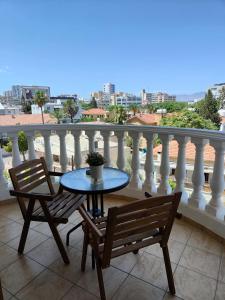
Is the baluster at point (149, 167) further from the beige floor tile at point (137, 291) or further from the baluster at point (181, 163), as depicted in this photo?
the beige floor tile at point (137, 291)

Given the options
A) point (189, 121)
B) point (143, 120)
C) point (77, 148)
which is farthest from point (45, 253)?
point (143, 120)

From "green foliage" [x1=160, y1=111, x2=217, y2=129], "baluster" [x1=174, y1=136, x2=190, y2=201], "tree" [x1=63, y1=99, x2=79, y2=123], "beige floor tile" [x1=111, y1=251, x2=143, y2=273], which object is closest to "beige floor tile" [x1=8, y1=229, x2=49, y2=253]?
"beige floor tile" [x1=111, y1=251, x2=143, y2=273]

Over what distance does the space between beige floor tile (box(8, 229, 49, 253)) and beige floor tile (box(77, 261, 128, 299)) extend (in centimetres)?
58

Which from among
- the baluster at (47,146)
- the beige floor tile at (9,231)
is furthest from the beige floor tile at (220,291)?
the baluster at (47,146)

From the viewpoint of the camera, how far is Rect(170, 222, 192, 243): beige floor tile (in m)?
1.93

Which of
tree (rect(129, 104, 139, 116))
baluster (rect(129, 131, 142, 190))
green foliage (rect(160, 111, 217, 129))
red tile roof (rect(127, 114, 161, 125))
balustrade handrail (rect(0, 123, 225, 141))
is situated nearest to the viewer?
balustrade handrail (rect(0, 123, 225, 141))

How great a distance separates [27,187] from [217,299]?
1665 millimetres

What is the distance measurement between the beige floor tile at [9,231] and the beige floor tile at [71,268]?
0.61m

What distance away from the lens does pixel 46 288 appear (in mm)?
1416

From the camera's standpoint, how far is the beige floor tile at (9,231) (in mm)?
1963

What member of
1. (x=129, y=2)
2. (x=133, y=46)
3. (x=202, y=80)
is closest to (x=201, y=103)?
(x=202, y=80)

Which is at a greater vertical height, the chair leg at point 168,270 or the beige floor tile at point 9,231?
the chair leg at point 168,270

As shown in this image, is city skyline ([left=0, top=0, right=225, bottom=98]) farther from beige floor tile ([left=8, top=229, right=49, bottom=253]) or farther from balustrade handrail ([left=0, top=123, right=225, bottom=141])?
beige floor tile ([left=8, top=229, right=49, bottom=253])

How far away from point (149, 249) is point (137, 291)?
448 mm
